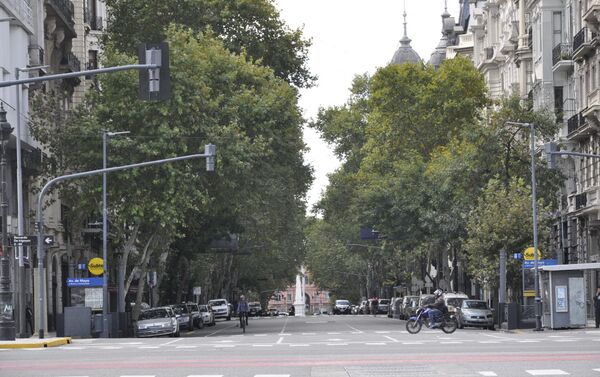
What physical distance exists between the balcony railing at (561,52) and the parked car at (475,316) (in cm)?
1511

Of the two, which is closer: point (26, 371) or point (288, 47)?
point (26, 371)

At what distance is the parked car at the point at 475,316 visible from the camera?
61375 millimetres

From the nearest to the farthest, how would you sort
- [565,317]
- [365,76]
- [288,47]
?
[565,317] < [288,47] < [365,76]

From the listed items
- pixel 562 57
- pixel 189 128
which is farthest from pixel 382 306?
pixel 189 128

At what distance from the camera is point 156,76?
94.8 ft

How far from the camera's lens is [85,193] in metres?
60.3

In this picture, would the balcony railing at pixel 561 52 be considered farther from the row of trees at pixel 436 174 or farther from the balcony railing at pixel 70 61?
the balcony railing at pixel 70 61

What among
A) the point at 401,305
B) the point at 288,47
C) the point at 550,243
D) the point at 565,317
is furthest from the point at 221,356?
the point at 401,305

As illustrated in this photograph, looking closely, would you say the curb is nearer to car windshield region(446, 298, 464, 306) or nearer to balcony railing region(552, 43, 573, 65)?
car windshield region(446, 298, 464, 306)

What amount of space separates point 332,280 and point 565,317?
389ft

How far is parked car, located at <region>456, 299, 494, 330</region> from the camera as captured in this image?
201ft

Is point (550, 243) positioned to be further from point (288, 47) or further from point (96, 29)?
point (96, 29)

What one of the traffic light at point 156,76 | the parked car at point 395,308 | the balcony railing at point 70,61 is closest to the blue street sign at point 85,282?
the balcony railing at point 70,61

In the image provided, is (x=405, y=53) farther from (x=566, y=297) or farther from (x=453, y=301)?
(x=566, y=297)
